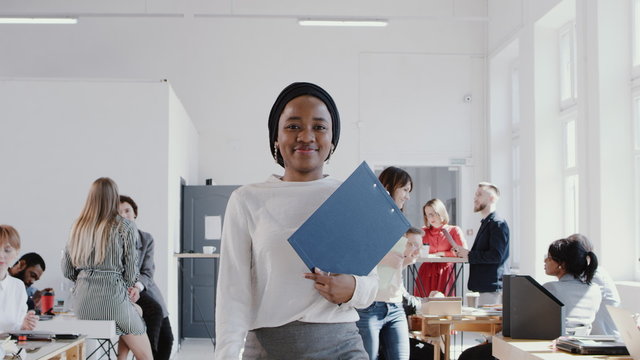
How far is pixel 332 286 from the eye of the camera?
1.74m

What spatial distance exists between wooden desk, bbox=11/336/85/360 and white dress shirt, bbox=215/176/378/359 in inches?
76.5

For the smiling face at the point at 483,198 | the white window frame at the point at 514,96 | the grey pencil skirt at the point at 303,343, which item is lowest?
the grey pencil skirt at the point at 303,343

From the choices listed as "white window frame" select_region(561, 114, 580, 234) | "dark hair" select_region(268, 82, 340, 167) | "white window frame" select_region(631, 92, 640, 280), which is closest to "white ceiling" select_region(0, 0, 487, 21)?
"white window frame" select_region(561, 114, 580, 234)

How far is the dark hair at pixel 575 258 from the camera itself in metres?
4.26

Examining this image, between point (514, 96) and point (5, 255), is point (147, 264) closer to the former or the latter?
point (5, 255)

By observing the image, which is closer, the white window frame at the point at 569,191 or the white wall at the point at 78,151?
the white wall at the point at 78,151

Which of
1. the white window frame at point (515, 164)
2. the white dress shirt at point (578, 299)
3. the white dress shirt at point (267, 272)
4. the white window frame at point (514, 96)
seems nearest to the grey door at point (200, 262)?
the white window frame at point (515, 164)

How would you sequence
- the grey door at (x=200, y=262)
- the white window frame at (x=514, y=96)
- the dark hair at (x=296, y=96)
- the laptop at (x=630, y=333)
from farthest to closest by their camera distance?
1. the white window frame at (x=514, y=96)
2. the grey door at (x=200, y=262)
3. the laptop at (x=630, y=333)
4. the dark hair at (x=296, y=96)

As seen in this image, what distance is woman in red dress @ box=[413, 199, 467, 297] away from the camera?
306 inches

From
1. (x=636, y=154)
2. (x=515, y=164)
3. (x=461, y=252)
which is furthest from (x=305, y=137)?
(x=515, y=164)

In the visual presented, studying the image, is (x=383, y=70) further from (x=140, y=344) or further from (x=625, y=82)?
(x=140, y=344)

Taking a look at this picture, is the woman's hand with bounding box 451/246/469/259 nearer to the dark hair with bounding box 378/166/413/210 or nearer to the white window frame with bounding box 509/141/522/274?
the white window frame with bounding box 509/141/522/274

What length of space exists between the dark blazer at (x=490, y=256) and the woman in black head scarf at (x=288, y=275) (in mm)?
4709

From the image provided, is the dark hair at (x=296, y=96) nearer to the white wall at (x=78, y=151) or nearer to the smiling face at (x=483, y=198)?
the smiling face at (x=483, y=198)
